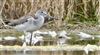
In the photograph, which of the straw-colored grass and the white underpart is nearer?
the white underpart

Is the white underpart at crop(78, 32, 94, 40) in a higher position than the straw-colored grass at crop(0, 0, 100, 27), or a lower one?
lower

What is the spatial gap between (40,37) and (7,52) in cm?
249

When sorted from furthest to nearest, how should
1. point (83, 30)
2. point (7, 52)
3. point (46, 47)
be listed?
point (83, 30) < point (46, 47) < point (7, 52)

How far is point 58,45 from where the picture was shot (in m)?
10.5

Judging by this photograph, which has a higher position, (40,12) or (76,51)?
(40,12)

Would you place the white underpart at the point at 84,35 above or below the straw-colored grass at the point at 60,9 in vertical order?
below

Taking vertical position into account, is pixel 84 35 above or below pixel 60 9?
below

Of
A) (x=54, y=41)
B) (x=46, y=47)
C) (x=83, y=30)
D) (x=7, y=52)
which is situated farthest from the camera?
(x=83, y=30)

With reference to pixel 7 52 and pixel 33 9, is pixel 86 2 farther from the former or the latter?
pixel 7 52

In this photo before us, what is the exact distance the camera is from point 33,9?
13.5 m

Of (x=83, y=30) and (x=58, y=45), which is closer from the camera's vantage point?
(x=58, y=45)

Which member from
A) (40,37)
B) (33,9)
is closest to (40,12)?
(40,37)

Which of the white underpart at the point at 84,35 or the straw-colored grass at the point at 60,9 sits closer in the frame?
the white underpart at the point at 84,35

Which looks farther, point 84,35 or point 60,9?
point 60,9
